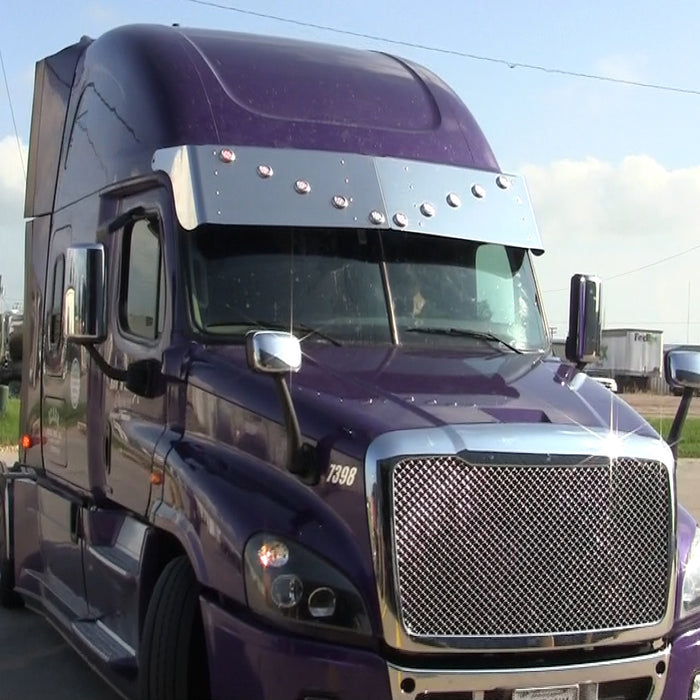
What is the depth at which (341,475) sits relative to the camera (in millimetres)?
4449

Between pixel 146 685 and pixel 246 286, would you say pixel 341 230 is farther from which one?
pixel 146 685

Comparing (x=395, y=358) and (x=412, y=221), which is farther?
(x=412, y=221)

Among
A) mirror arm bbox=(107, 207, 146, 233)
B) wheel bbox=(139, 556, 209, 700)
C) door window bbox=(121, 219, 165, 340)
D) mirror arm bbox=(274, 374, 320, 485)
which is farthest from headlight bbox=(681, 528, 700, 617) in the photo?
mirror arm bbox=(107, 207, 146, 233)

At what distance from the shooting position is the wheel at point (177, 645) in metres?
4.89

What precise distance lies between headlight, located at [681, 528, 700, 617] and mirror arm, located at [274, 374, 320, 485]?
5.12 feet

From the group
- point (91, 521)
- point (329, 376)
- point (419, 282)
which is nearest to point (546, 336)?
point (419, 282)

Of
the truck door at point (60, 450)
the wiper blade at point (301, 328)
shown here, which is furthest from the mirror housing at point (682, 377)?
the truck door at point (60, 450)

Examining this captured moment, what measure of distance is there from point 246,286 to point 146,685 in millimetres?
1829

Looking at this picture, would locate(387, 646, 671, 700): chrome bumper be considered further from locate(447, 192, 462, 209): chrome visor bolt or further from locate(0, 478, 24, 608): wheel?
locate(0, 478, 24, 608): wheel

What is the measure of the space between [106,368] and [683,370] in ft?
9.15

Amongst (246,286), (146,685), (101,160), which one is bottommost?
(146,685)

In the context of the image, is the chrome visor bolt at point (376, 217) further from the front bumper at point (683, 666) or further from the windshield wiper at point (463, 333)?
the front bumper at point (683, 666)

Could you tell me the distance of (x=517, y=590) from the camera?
14.5 ft

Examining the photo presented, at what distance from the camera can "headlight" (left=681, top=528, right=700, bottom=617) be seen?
4777 mm
